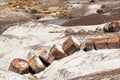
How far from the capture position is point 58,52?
18.2m

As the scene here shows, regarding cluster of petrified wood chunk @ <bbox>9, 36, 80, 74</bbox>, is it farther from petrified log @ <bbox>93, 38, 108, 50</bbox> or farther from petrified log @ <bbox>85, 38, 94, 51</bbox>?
petrified log @ <bbox>93, 38, 108, 50</bbox>

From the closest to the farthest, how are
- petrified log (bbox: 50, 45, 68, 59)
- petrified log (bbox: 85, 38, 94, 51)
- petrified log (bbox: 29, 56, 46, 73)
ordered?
petrified log (bbox: 29, 56, 46, 73)
petrified log (bbox: 85, 38, 94, 51)
petrified log (bbox: 50, 45, 68, 59)

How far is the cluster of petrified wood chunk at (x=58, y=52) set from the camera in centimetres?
1761

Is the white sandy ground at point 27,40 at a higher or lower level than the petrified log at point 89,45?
lower

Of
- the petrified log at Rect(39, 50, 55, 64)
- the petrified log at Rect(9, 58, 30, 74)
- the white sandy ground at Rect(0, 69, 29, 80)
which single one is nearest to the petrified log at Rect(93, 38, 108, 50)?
the petrified log at Rect(39, 50, 55, 64)

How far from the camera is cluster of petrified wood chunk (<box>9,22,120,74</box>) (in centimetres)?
1761

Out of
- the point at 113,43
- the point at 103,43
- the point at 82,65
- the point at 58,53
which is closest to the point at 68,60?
the point at 58,53

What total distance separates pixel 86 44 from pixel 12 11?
99.3 ft

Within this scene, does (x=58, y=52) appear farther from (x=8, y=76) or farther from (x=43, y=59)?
(x=8, y=76)

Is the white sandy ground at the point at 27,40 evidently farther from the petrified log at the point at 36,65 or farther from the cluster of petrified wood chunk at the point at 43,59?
→ the petrified log at the point at 36,65

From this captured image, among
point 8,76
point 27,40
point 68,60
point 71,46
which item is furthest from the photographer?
point 27,40

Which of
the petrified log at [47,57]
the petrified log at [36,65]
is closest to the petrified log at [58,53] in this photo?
the petrified log at [47,57]

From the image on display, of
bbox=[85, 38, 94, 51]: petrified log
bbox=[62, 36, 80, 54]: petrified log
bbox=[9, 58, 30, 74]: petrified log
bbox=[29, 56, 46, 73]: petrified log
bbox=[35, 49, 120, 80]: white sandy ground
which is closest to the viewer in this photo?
bbox=[35, 49, 120, 80]: white sandy ground

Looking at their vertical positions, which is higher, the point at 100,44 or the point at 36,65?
the point at 100,44
